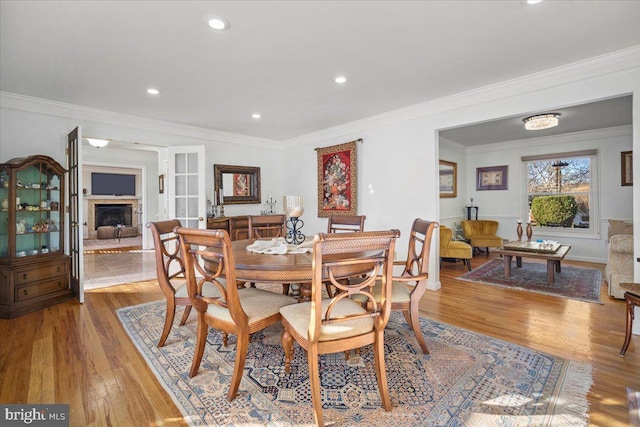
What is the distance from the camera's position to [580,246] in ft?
19.1

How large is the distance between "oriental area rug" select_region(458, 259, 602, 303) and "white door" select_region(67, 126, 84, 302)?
4.97 meters

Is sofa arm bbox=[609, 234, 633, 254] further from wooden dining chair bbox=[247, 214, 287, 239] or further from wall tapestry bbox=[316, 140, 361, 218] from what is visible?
wooden dining chair bbox=[247, 214, 287, 239]

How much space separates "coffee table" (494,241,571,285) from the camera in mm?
4086

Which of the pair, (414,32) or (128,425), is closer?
(128,425)

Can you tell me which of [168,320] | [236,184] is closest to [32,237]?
[168,320]

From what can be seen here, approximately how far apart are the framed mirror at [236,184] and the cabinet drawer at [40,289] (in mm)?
2402

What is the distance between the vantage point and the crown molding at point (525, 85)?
2639 millimetres

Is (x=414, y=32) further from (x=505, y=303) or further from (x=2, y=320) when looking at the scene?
(x=2, y=320)

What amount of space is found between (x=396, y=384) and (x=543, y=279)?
3.64 metres

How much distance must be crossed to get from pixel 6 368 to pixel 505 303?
14.5ft

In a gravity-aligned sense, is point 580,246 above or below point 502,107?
below

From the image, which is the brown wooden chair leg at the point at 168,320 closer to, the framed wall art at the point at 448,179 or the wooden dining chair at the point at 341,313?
the wooden dining chair at the point at 341,313

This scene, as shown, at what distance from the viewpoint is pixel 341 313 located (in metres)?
1.77

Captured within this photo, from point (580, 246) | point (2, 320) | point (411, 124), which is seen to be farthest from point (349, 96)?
point (580, 246)
